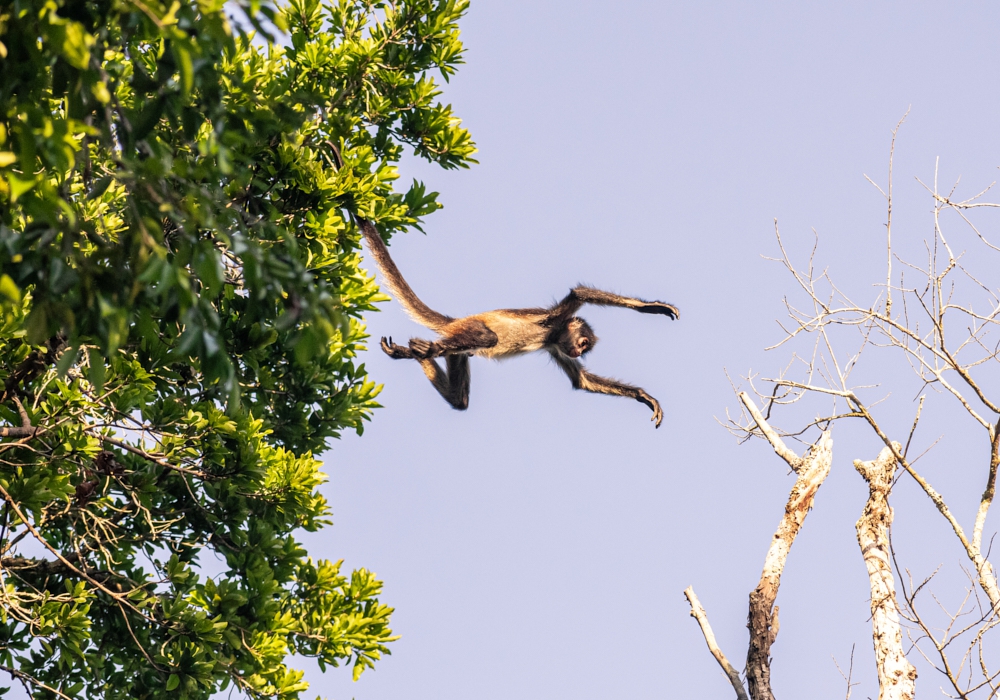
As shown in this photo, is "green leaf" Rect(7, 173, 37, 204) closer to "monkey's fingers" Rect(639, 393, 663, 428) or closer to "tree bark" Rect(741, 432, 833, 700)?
"tree bark" Rect(741, 432, 833, 700)

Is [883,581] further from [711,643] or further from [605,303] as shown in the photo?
[605,303]

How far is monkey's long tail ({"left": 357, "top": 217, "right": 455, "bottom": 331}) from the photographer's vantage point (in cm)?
855

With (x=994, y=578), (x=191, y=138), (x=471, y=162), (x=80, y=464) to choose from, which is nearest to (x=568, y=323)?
(x=471, y=162)

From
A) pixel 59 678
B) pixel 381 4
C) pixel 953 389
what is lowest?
pixel 59 678

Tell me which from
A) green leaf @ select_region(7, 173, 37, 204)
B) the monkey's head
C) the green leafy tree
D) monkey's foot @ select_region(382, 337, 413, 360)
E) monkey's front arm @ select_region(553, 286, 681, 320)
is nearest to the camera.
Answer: green leaf @ select_region(7, 173, 37, 204)

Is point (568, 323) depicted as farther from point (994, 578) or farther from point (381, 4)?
point (994, 578)

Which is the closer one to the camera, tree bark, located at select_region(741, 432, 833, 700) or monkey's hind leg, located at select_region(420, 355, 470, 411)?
tree bark, located at select_region(741, 432, 833, 700)

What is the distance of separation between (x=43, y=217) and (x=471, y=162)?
480cm

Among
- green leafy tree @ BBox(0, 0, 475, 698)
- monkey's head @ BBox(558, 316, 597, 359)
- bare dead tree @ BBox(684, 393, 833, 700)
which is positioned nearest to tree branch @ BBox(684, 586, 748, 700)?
bare dead tree @ BBox(684, 393, 833, 700)

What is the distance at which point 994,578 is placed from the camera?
5879 mm

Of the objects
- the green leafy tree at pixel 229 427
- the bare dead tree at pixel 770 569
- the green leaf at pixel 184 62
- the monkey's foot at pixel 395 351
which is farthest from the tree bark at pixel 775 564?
the green leaf at pixel 184 62

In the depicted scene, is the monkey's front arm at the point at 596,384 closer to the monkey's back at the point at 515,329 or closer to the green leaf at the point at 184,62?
the monkey's back at the point at 515,329

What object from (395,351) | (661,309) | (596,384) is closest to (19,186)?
(395,351)

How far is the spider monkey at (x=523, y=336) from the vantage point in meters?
9.27
